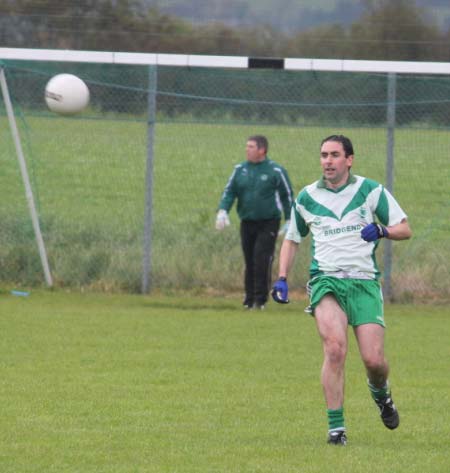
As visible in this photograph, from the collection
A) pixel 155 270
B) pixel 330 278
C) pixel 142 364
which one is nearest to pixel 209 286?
pixel 155 270

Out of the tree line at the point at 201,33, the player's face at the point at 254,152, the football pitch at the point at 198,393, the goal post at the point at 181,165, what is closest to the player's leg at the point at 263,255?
the football pitch at the point at 198,393

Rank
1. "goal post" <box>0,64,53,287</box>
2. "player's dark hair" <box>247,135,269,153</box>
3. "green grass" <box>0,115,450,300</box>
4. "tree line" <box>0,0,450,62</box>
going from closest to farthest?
"player's dark hair" <box>247,135,269,153</box> < "goal post" <box>0,64,53,287</box> < "green grass" <box>0,115,450,300</box> < "tree line" <box>0,0,450,62</box>

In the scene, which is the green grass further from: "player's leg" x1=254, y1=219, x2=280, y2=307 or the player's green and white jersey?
the player's green and white jersey

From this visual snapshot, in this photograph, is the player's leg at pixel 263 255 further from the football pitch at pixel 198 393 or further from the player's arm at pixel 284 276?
the player's arm at pixel 284 276

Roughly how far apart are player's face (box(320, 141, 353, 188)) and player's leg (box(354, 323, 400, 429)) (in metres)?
0.91

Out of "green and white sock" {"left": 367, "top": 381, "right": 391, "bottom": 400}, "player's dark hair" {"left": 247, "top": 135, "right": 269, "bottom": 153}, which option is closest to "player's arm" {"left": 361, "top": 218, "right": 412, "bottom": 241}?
"green and white sock" {"left": 367, "top": 381, "right": 391, "bottom": 400}

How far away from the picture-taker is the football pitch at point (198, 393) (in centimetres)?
675

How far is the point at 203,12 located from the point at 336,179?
18.9 metres

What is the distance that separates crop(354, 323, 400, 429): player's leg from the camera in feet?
23.4

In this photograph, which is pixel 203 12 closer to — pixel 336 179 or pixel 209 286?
pixel 209 286

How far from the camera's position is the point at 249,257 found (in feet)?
47.3

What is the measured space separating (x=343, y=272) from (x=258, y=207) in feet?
22.6

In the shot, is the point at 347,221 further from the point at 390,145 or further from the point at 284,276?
the point at 390,145

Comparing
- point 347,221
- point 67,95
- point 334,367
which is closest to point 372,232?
point 347,221
